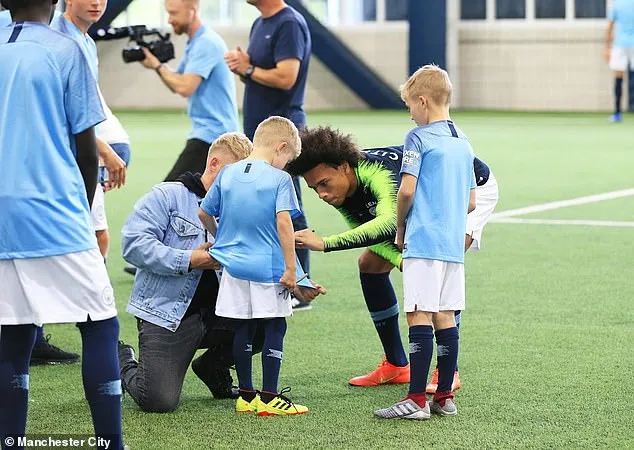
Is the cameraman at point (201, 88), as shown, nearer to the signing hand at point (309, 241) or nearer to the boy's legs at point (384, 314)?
the boy's legs at point (384, 314)

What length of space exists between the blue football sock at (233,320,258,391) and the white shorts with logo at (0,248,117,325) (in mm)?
1377

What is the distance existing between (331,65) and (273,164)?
2431cm

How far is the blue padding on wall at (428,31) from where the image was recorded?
28.5m

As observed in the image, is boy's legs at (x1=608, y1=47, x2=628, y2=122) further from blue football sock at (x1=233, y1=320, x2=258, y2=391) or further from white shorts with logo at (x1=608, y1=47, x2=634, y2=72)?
blue football sock at (x1=233, y1=320, x2=258, y2=391)

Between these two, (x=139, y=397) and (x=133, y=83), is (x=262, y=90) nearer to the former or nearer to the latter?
(x=139, y=397)

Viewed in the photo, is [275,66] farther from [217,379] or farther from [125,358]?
[217,379]

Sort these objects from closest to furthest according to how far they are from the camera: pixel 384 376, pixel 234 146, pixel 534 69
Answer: pixel 234 146
pixel 384 376
pixel 534 69

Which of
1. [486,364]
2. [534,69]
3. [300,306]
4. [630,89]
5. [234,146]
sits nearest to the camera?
[234,146]

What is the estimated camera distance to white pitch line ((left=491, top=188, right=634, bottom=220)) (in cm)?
1220

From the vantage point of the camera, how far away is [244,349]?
5551mm

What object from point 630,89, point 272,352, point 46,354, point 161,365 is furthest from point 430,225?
point 630,89

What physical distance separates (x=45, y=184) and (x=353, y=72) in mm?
25575

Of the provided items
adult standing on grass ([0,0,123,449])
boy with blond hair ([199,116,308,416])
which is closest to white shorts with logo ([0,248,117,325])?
adult standing on grass ([0,0,123,449])

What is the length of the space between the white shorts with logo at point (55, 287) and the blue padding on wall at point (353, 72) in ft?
82.8
